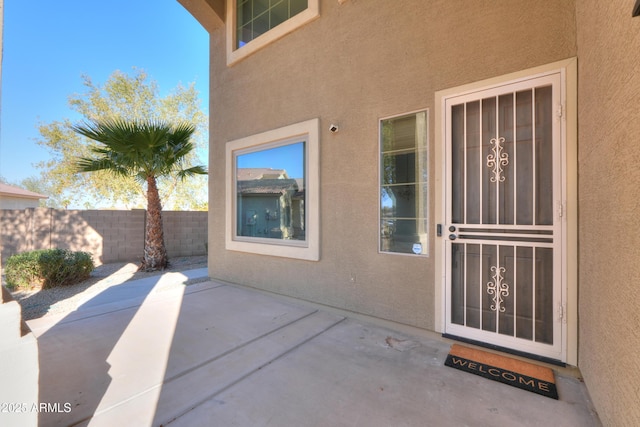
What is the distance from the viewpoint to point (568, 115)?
2346 mm

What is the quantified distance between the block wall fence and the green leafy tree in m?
3.16

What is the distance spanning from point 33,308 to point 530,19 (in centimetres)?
751

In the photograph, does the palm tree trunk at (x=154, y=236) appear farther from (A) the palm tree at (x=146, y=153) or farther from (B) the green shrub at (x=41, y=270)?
(B) the green shrub at (x=41, y=270)

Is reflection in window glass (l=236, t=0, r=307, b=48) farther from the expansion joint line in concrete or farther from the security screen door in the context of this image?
the expansion joint line in concrete

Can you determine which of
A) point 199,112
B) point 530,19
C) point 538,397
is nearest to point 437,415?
point 538,397

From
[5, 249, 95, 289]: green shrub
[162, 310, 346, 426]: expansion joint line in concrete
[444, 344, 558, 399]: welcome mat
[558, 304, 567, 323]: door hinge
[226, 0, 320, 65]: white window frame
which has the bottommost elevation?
[162, 310, 346, 426]: expansion joint line in concrete

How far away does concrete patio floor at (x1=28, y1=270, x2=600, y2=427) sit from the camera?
187 cm

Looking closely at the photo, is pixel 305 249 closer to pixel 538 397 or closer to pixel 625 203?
pixel 538 397

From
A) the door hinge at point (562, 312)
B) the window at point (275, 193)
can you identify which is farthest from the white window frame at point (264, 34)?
the door hinge at point (562, 312)

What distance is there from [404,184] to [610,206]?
180cm

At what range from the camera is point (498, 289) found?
8.79 feet

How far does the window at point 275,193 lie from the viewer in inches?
158

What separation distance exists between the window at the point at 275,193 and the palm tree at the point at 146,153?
6.78 ft

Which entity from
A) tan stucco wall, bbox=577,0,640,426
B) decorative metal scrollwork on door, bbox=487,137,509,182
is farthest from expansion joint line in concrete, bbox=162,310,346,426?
decorative metal scrollwork on door, bbox=487,137,509,182
